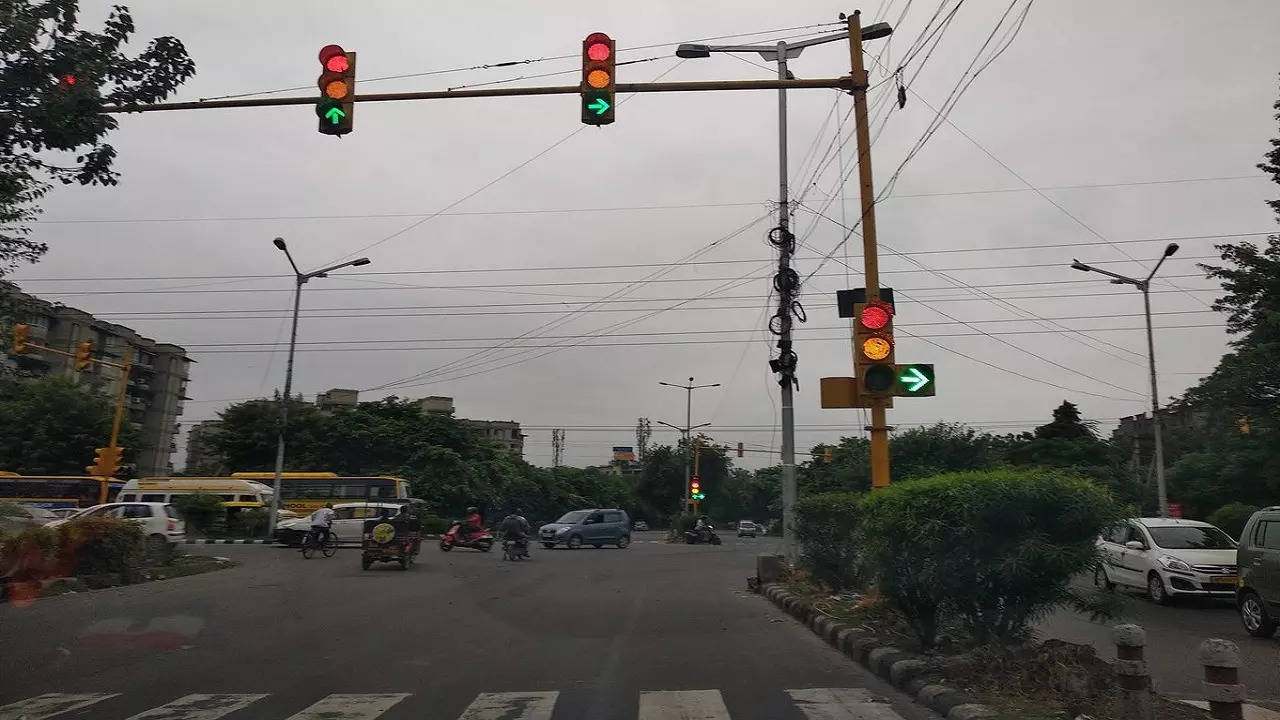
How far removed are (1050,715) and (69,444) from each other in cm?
5859

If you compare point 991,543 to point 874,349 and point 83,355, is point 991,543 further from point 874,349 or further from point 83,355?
point 83,355

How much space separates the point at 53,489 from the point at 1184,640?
47109mm

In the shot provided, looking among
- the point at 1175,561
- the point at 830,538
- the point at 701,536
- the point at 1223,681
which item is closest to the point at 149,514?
the point at 830,538

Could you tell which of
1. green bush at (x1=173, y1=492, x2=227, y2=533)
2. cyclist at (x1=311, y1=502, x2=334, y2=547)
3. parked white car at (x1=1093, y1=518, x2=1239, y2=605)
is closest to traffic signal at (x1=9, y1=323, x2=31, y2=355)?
cyclist at (x1=311, y1=502, x2=334, y2=547)

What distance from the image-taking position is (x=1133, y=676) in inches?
224

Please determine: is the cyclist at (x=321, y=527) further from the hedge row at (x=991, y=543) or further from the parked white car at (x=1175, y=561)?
the hedge row at (x=991, y=543)

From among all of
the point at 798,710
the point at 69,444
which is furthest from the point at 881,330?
the point at 69,444

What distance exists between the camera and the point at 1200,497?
33.9 meters

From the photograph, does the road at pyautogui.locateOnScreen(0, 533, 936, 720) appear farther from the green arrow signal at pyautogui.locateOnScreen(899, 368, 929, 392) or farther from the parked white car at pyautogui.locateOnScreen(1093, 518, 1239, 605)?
the parked white car at pyautogui.locateOnScreen(1093, 518, 1239, 605)

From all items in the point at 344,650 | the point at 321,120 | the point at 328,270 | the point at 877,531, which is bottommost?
the point at 344,650

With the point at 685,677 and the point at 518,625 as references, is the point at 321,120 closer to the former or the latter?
the point at 685,677

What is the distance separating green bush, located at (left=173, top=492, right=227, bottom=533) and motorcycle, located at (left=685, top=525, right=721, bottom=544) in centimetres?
2316

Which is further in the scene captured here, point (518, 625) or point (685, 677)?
point (518, 625)

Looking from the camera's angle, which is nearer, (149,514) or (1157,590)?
(1157,590)
